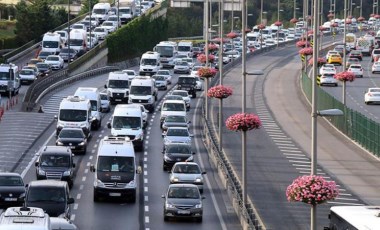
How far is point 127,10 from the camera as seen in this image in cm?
16225

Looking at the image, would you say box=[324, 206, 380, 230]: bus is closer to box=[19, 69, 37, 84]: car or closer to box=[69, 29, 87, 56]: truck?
box=[19, 69, 37, 84]: car

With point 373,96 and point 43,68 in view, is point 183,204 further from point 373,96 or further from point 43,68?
point 43,68

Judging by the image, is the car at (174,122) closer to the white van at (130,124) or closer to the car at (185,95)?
the white van at (130,124)

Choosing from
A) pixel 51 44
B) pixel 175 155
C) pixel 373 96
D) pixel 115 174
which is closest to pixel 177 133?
pixel 175 155

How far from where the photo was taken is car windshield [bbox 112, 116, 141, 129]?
240ft

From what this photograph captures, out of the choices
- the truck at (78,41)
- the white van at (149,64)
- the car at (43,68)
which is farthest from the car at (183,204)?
the truck at (78,41)

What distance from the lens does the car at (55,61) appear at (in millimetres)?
117938

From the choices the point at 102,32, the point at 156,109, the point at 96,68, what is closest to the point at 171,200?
the point at 156,109

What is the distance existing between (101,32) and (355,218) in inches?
4318

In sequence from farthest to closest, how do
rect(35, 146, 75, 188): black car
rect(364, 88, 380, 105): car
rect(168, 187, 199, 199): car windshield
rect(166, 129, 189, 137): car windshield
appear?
1. rect(364, 88, 380, 105): car
2. rect(166, 129, 189, 137): car windshield
3. rect(35, 146, 75, 188): black car
4. rect(168, 187, 199, 199): car windshield

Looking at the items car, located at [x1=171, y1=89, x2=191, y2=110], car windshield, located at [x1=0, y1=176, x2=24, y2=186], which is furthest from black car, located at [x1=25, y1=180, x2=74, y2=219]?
car, located at [x1=171, y1=89, x2=191, y2=110]

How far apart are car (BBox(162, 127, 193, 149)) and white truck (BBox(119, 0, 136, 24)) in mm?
86530

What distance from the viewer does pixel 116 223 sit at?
51531 mm

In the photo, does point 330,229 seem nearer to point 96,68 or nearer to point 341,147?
point 341,147
